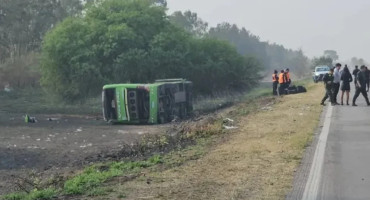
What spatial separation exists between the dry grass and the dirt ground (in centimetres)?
342

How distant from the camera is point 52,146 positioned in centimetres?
1917

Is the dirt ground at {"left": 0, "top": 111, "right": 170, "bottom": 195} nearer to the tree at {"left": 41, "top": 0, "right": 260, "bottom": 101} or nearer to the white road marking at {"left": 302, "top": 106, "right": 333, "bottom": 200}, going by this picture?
the white road marking at {"left": 302, "top": 106, "right": 333, "bottom": 200}

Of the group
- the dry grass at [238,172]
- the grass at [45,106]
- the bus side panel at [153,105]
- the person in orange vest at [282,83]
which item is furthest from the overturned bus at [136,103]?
the dry grass at [238,172]

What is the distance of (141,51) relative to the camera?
38.8 metres

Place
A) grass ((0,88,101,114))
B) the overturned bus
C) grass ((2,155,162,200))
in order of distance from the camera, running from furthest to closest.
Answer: grass ((0,88,101,114)) → the overturned bus → grass ((2,155,162,200))

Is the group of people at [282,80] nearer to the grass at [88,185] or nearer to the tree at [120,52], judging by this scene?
the tree at [120,52]

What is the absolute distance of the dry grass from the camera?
28.0 feet

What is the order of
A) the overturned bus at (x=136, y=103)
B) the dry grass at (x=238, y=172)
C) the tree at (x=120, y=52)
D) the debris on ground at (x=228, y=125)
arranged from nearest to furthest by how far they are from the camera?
the dry grass at (x=238, y=172) → the debris on ground at (x=228, y=125) → the overturned bus at (x=136, y=103) → the tree at (x=120, y=52)

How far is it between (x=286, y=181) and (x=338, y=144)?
15.2 ft

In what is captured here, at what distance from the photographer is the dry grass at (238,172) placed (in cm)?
854

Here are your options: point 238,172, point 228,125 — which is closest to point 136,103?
point 228,125

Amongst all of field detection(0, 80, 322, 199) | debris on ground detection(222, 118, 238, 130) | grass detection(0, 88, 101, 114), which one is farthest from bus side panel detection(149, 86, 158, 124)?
grass detection(0, 88, 101, 114)

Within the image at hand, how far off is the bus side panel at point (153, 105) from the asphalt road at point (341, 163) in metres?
12.2

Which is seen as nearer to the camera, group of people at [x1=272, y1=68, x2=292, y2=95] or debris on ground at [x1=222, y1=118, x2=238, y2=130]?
debris on ground at [x1=222, y1=118, x2=238, y2=130]
